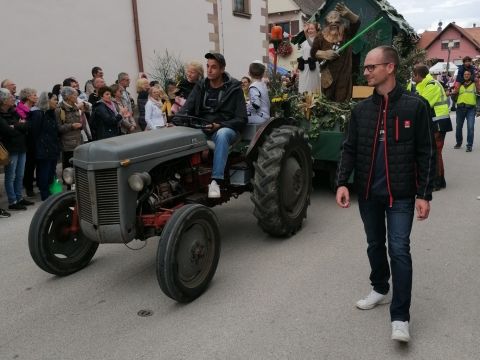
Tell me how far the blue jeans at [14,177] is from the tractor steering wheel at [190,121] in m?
3.24

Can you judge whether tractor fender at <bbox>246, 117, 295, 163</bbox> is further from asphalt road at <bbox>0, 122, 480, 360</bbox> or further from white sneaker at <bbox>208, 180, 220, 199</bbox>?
asphalt road at <bbox>0, 122, 480, 360</bbox>

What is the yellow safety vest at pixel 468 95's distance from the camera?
1016 cm

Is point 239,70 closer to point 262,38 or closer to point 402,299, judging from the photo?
point 262,38

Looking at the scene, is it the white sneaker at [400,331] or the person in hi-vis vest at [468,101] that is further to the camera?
the person in hi-vis vest at [468,101]

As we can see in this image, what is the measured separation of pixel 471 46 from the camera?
56688 millimetres

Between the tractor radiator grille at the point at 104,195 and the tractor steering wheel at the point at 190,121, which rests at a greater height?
the tractor steering wheel at the point at 190,121

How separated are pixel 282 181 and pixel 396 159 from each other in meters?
1.91

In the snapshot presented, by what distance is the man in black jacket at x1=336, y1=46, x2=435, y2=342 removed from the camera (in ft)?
9.27

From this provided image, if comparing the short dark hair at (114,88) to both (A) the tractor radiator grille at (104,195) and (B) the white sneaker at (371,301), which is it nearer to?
(A) the tractor radiator grille at (104,195)

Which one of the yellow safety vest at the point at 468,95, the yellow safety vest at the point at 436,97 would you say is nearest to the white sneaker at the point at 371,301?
the yellow safety vest at the point at 436,97

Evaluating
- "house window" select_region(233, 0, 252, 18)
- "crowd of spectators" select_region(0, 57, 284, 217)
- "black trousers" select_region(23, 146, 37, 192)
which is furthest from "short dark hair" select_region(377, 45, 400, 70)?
"house window" select_region(233, 0, 252, 18)

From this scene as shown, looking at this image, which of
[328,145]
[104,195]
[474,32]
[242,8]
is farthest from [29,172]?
[474,32]

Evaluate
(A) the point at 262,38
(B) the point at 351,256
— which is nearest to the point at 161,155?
(B) the point at 351,256

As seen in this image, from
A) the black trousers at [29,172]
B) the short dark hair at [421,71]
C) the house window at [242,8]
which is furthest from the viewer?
the house window at [242,8]
